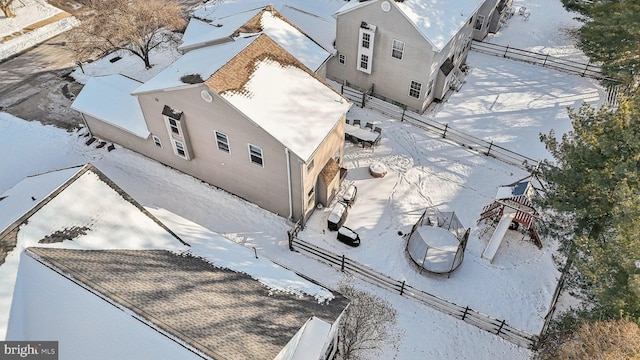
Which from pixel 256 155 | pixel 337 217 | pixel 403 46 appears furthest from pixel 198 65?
pixel 403 46

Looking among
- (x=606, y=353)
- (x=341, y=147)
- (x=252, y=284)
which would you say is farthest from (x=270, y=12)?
(x=606, y=353)

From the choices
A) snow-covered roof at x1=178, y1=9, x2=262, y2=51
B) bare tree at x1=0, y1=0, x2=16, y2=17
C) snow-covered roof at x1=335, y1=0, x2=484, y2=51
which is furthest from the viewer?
bare tree at x1=0, y1=0, x2=16, y2=17

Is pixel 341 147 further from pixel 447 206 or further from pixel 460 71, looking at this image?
pixel 460 71

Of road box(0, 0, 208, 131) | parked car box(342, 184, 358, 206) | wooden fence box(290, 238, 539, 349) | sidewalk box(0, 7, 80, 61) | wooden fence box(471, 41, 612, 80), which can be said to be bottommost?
wooden fence box(290, 238, 539, 349)

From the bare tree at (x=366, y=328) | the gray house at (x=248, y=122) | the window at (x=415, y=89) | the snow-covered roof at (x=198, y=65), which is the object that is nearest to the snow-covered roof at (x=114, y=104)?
the gray house at (x=248, y=122)

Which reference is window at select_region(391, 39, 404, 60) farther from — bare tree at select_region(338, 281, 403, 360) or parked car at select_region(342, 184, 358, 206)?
bare tree at select_region(338, 281, 403, 360)

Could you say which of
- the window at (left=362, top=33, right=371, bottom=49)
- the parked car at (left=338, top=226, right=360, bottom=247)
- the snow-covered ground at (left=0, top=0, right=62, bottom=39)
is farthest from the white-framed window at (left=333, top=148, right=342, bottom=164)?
the snow-covered ground at (left=0, top=0, right=62, bottom=39)

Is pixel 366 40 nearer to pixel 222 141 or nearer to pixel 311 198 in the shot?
pixel 311 198
